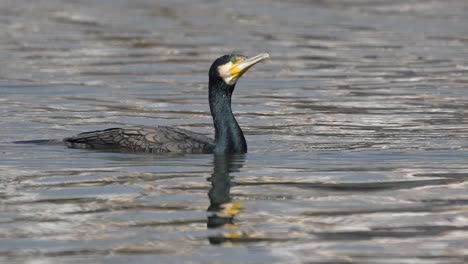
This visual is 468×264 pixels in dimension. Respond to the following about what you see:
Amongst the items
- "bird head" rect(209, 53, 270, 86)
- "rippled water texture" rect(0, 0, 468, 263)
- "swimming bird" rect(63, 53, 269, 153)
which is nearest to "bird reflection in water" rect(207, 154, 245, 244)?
"rippled water texture" rect(0, 0, 468, 263)

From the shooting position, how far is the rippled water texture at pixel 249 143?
9477 mm

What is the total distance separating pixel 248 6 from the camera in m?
35.6

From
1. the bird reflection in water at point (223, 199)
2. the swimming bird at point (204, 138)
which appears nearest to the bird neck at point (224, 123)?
the swimming bird at point (204, 138)

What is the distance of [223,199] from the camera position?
11188 millimetres

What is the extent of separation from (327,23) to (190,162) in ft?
61.5

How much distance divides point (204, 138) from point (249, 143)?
3.59 ft

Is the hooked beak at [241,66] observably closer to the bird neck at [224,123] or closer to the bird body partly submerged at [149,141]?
the bird neck at [224,123]

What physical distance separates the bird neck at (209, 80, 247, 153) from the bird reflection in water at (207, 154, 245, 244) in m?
0.10

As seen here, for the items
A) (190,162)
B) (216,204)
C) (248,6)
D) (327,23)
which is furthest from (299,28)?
(216,204)

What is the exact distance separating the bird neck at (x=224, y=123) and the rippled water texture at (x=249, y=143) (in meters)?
0.18

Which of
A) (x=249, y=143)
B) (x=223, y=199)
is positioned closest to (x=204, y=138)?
(x=249, y=143)

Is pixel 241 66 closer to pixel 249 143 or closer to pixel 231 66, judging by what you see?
pixel 231 66

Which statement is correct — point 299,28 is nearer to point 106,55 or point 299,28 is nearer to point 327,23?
point 327,23

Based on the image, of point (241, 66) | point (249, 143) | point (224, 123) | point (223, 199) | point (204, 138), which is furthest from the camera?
point (249, 143)
